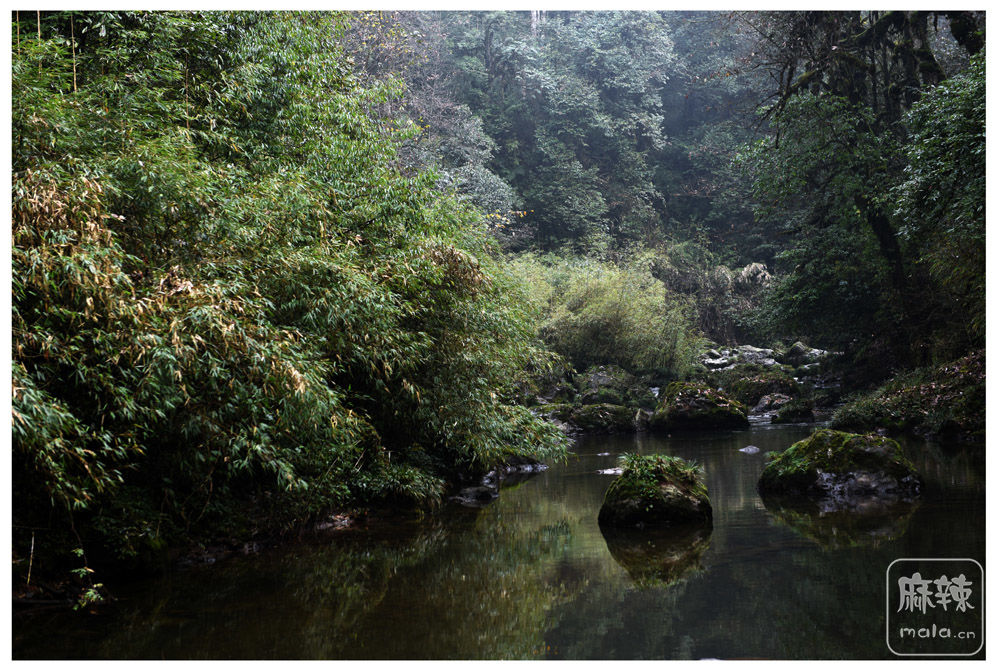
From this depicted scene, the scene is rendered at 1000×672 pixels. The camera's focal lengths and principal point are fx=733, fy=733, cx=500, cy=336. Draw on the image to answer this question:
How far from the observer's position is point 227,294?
6.13m

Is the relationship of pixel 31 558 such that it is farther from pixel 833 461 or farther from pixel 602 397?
pixel 602 397

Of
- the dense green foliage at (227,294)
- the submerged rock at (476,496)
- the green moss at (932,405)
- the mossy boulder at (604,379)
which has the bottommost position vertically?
the mossy boulder at (604,379)

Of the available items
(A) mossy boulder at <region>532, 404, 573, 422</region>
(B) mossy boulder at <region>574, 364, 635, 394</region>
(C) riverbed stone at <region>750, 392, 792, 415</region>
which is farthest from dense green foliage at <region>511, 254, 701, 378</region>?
(A) mossy boulder at <region>532, 404, 573, 422</region>

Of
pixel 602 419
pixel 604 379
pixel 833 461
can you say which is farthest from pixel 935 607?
pixel 604 379

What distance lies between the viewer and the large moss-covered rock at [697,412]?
736 inches

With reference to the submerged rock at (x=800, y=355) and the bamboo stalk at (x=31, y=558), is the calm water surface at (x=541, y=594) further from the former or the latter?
the submerged rock at (x=800, y=355)

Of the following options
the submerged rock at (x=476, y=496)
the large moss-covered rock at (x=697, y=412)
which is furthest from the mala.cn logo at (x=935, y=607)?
the large moss-covered rock at (x=697, y=412)

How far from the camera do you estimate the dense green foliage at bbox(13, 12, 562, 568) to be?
524 centimetres

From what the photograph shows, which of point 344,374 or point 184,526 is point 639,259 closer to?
point 344,374

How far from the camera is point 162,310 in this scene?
17.7 ft

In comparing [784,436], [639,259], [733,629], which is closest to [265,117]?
[733,629]

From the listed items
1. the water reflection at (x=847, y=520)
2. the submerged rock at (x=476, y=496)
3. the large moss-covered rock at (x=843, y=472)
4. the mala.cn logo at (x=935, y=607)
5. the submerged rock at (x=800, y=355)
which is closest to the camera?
the mala.cn logo at (x=935, y=607)

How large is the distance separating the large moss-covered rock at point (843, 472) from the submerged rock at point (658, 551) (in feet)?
6.88

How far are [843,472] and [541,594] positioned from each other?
5158 millimetres
